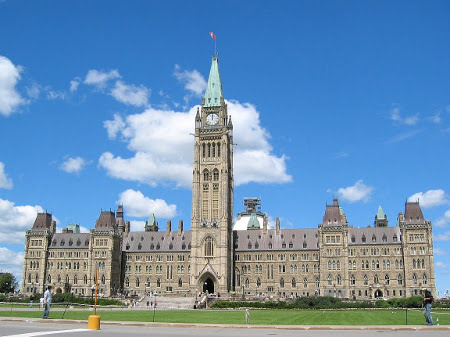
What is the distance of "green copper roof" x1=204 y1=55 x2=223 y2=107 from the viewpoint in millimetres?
129375

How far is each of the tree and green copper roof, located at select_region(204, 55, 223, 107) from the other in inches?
2429

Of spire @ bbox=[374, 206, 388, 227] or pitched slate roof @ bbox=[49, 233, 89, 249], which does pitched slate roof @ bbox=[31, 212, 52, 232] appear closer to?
pitched slate roof @ bbox=[49, 233, 89, 249]

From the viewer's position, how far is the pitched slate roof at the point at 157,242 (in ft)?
429

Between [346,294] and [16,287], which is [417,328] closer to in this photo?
[346,294]

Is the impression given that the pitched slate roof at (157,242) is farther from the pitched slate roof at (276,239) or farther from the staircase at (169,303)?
the staircase at (169,303)

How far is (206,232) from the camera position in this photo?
120 meters

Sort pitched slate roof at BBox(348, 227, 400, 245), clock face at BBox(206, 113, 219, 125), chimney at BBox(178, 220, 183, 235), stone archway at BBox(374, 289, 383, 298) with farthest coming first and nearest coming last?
chimney at BBox(178, 220, 183, 235) → clock face at BBox(206, 113, 219, 125) → pitched slate roof at BBox(348, 227, 400, 245) → stone archway at BBox(374, 289, 383, 298)

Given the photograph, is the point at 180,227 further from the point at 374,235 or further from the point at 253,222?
the point at 374,235

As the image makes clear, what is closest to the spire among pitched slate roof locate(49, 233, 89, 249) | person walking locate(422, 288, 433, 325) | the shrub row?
the shrub row

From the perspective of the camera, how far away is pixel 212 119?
12794cm

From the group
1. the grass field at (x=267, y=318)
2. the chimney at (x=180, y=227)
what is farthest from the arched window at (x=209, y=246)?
the grass field at (x=267, y=318)

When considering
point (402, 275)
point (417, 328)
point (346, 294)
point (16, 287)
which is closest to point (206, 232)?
point (346, 294)

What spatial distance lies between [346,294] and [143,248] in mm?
48249

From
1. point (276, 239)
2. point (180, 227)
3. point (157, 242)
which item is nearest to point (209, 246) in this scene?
point (180, 227)
